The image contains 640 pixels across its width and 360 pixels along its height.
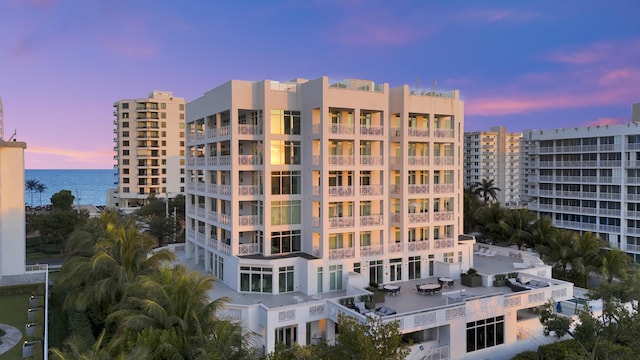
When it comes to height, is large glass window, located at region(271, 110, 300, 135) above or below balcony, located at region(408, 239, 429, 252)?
above

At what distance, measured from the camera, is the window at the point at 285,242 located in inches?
1298

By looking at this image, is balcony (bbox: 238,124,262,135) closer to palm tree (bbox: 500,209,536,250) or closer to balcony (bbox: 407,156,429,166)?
balcony (bbox: 407,156,429,166)

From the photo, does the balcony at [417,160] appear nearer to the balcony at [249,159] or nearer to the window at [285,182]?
the window at [285,182]

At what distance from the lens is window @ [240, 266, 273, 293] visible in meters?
31.0

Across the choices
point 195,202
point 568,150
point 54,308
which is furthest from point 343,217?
point 568,150

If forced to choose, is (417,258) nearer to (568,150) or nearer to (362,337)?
(362,337)

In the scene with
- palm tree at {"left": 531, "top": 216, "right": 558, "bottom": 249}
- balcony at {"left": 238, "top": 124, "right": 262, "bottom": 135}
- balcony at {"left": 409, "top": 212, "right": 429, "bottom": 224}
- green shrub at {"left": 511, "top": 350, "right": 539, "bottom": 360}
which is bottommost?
green shrub at {"left": 511, "top": 350, "right": 539, "bottom": 360}

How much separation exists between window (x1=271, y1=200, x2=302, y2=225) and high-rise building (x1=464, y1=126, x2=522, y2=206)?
86082mm

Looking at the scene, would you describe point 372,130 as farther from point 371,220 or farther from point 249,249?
point 249,249

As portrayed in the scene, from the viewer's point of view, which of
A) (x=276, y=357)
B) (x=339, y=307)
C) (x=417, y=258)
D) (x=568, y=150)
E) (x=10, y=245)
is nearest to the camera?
(x=276, y=357)

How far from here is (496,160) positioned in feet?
376

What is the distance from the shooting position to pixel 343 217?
33.1 meters

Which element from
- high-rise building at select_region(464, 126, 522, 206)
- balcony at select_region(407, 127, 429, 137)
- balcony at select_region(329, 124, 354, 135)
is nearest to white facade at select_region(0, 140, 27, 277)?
balcony at select_region(329, 124, 354, 135)

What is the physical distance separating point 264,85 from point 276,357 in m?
19.7
